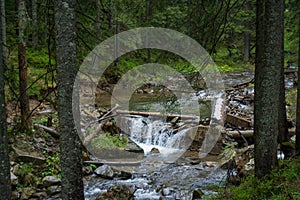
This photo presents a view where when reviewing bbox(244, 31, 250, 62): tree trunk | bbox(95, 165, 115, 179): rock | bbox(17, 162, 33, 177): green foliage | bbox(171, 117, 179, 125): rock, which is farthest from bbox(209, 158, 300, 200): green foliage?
bbox(244, 31, 250, 62): tree trunk

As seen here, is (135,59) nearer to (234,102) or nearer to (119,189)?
(234,102)

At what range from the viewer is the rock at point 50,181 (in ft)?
23.5

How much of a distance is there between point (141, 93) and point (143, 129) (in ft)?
24.4

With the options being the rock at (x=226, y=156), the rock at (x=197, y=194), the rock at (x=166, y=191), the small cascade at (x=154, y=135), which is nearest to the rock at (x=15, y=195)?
the rock at (x=166, y=191)

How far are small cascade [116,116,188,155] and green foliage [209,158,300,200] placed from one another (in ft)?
16.7

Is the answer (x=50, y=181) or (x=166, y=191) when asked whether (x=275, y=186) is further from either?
(x=50, y=181)

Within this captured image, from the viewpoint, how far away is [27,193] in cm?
661

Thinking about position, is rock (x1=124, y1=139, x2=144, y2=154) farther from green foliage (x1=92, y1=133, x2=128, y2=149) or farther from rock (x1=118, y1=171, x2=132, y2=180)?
rock (x1=118, y1=171, x2=132, y2=180)

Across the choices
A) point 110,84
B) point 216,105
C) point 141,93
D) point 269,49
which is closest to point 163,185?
point 269,49

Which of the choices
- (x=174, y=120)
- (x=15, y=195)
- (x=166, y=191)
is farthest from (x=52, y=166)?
(x=174, y=120)

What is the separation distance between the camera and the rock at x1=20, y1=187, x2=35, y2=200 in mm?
6493

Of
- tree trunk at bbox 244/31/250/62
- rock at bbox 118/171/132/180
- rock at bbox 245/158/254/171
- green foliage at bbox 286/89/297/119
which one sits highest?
tree trunk at bbox 244/31/250/62

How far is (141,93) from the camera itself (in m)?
18.9

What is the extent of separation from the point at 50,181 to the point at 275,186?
5.07 m
